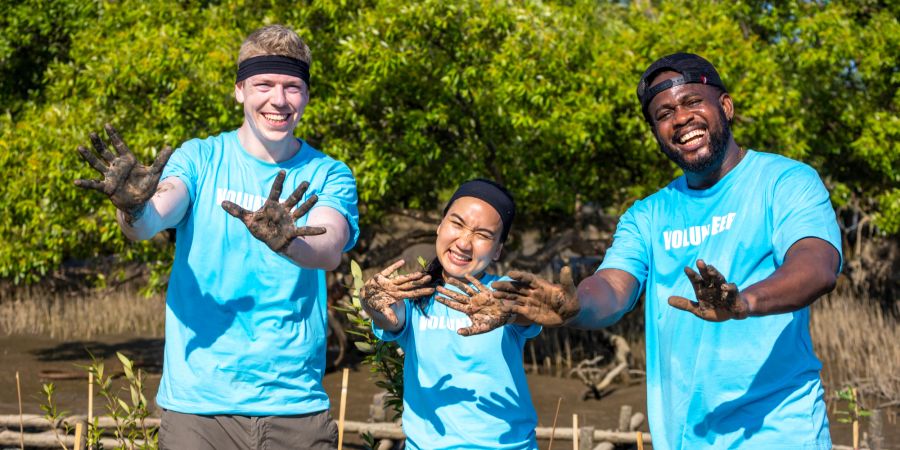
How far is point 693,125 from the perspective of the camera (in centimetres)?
268

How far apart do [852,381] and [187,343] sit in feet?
30.2

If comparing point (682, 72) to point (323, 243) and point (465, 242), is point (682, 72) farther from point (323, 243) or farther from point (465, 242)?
point (323, 243)

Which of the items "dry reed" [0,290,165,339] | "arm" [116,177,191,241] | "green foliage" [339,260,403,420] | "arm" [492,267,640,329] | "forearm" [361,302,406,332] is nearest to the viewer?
"arm" [492,267,640,329]

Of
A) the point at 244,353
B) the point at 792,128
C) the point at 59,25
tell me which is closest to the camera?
the point at 244,353

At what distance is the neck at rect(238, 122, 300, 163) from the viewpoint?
3.18 meters

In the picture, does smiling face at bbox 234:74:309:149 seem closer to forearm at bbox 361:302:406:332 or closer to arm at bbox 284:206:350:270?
arm at bbox 284:206:350:270

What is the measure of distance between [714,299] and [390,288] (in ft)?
3.54

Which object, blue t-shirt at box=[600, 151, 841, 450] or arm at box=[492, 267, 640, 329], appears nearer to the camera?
arm at box=[492, 267, 640, 329]

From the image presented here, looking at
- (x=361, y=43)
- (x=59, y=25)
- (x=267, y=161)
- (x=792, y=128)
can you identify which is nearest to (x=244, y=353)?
(x=267, y=161)

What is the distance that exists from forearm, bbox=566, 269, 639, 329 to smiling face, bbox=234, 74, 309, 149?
3.57 ft

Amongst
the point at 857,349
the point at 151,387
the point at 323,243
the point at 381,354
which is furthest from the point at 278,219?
the point at 857,349

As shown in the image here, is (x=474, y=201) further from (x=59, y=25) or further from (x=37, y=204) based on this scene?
(x=59, y=25)

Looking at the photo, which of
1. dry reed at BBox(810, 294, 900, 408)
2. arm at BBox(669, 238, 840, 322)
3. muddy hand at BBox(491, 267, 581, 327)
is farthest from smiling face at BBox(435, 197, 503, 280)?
dry reed at BBox(810, 294, 900, 408)

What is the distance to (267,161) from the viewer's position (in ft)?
10.5
